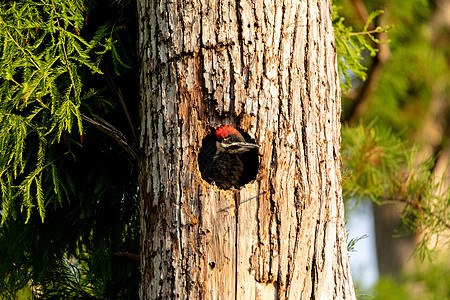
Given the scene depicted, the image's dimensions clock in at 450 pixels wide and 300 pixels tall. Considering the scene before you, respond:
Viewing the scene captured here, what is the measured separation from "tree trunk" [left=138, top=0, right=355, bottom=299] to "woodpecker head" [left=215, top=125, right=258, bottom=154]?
3 centimetres

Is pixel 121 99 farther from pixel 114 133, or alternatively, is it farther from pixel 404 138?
pixel 404 138

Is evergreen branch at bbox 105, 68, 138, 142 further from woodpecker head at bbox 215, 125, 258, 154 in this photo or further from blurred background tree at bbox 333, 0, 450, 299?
blurred background tree at bbox 333, 0, 450, 299

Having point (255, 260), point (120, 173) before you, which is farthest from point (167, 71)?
point (255, 260)

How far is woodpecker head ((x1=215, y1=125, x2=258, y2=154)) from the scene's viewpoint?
2.25m

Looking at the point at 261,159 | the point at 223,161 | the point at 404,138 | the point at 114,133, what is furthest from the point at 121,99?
the point at 404,138

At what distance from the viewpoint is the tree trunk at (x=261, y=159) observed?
220 centimetres

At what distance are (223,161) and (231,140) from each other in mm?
209

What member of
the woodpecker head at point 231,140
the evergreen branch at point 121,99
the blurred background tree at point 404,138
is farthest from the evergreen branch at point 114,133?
the blurred background tree at point 404,138

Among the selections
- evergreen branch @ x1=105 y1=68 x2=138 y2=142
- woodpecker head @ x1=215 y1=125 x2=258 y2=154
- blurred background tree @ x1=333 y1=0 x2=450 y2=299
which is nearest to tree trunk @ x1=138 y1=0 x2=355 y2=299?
woodpecker head @ x1=215 y1=125 x2=258 y2=154

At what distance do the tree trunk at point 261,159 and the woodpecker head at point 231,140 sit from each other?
35mm

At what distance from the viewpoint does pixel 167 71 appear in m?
2.36

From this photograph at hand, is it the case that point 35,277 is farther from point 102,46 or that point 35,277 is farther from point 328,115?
point 328,115

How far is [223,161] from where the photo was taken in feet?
8.00

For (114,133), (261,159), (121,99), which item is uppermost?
(121,99)
